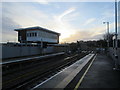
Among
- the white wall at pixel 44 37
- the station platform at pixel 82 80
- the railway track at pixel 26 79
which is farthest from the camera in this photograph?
the white wall at pixel 44 37

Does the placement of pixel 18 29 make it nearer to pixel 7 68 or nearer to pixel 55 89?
pixel 7 68

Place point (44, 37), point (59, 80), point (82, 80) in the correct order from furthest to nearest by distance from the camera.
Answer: point (44, 37)
point (59, 80)
point (82, 80)

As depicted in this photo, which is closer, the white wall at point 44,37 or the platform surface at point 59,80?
the platform surface at point 59,80

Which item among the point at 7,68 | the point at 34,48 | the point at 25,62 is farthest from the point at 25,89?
the point at 34,48

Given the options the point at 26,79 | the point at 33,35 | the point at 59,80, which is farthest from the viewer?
the point at 33,35

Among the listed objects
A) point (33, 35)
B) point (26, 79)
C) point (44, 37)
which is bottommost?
point (26, 79)

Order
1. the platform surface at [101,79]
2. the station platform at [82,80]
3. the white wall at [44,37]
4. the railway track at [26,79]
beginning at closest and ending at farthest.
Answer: the station platform at [82,80], the platform surface at [101,79], the railway track at [26,79], the white wall at [44,37]

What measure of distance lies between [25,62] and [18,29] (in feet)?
103

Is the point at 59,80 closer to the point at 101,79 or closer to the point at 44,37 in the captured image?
the point at 101,79

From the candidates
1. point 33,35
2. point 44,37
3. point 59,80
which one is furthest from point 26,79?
point 44,37

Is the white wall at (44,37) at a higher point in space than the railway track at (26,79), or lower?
higher

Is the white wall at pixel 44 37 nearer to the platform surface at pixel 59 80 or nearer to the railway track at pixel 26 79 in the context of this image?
the railway track at pixel 26 79

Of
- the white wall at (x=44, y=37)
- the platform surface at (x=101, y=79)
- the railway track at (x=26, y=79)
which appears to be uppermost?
the white wall at (x=44, y=37)

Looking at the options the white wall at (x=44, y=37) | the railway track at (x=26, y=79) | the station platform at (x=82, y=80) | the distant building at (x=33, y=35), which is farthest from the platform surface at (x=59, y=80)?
the white wall at (x=44, y=37)
